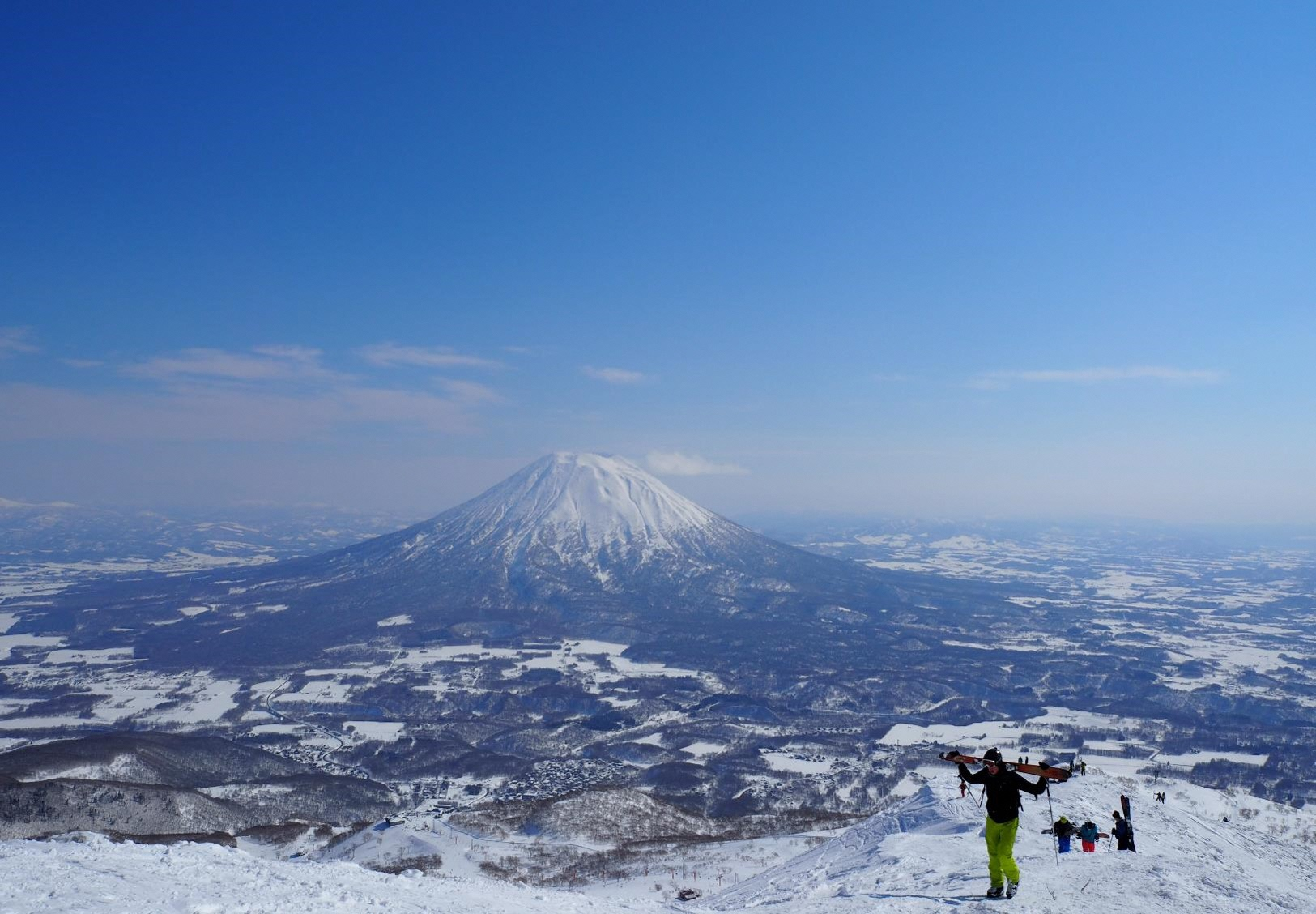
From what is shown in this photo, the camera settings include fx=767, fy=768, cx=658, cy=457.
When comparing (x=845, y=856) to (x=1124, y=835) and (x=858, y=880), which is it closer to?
(x=858, y=880)

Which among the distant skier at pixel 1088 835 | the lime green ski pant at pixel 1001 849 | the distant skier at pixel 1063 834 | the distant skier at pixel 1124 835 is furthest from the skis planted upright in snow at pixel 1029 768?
the distant skier at pixel 1124 835

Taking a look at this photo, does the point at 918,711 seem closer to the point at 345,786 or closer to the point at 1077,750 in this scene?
the point at 1077,750

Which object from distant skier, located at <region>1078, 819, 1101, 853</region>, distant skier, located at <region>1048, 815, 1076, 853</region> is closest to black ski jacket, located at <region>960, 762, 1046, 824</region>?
distant skier, located at <region>1048, 815, 1076, 853</region>

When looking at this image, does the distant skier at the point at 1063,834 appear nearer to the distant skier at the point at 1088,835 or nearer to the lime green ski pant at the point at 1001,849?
the distant skier at the point at 1088,835

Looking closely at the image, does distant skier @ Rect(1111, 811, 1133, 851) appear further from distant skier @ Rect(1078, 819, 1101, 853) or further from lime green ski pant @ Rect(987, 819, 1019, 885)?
lime green ski pant @ Rect(987, 819, 1019, 885)

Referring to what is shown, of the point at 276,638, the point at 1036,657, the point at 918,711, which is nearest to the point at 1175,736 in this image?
the point at 918,711

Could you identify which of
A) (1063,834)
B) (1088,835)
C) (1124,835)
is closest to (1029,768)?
(1063,834)
